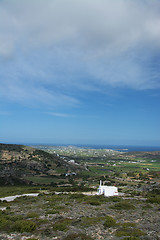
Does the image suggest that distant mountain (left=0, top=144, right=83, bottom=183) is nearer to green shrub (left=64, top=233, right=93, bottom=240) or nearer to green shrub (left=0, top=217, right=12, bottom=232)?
green shrub (left=0, top=217, right=12, bottom=232)

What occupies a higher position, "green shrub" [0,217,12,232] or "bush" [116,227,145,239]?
"bush" [116,227,145,239]

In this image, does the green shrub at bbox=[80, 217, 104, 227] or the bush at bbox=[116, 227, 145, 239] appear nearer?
the bush at bbox=[116, 227, 145, 239]

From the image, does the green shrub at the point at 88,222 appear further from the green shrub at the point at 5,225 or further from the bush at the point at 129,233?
the green shrub at the point at 5,225

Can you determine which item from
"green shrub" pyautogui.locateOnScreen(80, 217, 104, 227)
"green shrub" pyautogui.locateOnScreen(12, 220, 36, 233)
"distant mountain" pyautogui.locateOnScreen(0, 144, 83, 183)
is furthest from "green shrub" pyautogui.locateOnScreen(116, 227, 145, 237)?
"distant mountain" pyautogui.locateOnScreen(0, 144, 83, 183)

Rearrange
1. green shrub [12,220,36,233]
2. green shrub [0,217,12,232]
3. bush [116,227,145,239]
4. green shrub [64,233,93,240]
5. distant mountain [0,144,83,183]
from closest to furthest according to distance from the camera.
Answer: green shrub [64,233,93,240], bush [116,227,145,239], green shrub [12,220,36,233], green shrub [0,217,12,232], distant mountain [0,144,83,183]

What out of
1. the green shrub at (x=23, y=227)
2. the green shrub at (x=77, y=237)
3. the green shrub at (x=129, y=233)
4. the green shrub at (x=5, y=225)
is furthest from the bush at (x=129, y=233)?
the green shrub at (x=5, y=225)

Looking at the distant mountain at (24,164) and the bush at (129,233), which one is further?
the distant mountain at (24,164)

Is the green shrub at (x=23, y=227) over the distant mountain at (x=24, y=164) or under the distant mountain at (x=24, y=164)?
over

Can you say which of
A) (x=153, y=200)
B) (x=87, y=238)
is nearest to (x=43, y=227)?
(x=87, y=238)
